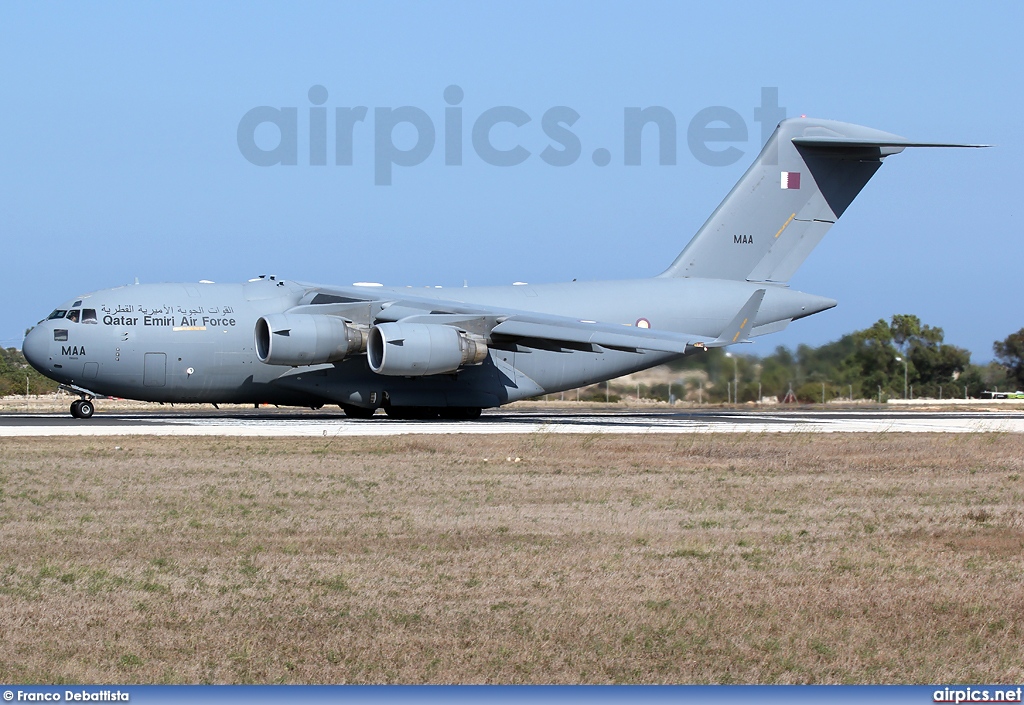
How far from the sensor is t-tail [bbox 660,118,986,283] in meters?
26.2

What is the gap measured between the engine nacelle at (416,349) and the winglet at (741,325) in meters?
4.44

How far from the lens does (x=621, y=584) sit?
284 inches

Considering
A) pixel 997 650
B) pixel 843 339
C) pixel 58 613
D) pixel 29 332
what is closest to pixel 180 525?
pixel 58 613

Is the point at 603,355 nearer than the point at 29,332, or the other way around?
the point at 29,332

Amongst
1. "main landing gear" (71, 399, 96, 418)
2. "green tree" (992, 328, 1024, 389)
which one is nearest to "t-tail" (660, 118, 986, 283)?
"main landing gear" (71, 399, 96, 418)

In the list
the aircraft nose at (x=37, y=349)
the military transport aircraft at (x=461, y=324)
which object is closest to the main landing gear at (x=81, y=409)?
the military transport aircraft at (x=461, y=324)

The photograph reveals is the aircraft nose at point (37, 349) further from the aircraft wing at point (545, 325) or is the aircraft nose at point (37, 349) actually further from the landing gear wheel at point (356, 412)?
the landing gear wheel at point (356, 412)

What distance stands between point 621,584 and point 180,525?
375 cm

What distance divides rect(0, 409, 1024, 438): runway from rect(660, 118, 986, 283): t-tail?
10.5 ft

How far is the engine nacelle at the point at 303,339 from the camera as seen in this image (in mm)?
21328

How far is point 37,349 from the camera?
22.0 metres

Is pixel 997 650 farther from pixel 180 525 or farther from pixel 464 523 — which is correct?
pixel 180 525

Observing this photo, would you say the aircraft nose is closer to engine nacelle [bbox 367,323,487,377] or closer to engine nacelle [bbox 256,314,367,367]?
engine nacelle [bbox 256,314,367,367]

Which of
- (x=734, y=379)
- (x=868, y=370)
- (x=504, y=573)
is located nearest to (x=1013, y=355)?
(x=868, y=370)
